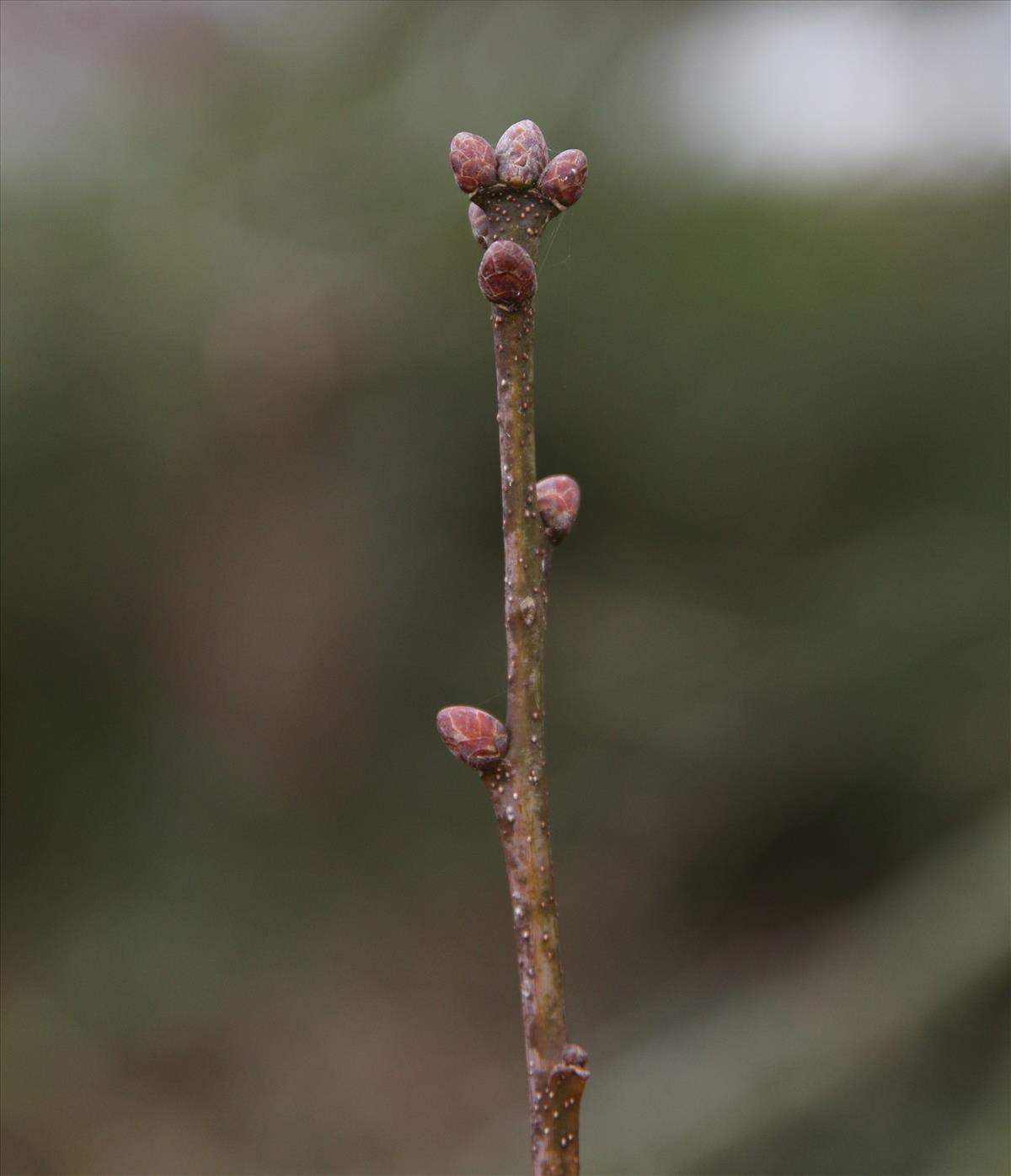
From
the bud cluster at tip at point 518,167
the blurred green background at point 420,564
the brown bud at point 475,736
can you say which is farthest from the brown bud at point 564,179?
the blurred green background at point 420,564

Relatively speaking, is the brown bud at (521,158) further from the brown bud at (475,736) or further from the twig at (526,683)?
the brown bud at (475,736)

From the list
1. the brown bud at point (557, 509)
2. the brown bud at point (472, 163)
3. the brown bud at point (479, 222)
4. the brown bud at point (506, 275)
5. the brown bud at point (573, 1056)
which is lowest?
the brown bud at point (573, 1056)

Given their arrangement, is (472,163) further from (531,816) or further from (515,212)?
(531,816)

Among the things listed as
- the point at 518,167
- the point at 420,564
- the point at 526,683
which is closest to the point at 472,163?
the point at 518,167

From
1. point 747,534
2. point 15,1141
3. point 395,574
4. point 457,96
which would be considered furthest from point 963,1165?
point 457,96

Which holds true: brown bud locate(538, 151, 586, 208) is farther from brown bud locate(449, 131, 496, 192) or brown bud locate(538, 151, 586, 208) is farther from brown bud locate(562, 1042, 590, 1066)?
brown bud locate(562, 1042, 590, 1066)

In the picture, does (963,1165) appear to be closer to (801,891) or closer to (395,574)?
(801,891)
